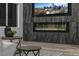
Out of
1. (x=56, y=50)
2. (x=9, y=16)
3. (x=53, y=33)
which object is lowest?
(x=56, y=50)

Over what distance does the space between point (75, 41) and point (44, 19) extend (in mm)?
1346

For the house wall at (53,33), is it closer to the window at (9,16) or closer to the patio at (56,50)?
the window at (9,16)

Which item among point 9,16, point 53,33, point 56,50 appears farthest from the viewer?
point 53,33

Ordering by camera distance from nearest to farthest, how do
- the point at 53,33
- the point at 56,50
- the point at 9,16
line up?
the point at 56,50 < the point at 9,16 < the point at 53,33

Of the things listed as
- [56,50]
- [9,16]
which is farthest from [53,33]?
[56,50]

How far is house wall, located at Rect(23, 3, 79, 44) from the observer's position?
6.03 metres

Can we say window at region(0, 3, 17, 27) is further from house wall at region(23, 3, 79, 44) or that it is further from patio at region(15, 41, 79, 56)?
patio at region(15, 41, 79, 56)

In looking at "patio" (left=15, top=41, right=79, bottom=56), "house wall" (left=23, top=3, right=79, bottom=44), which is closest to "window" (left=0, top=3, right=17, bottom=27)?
"house wall" (left=23, top=3, right=79, bottom=44)

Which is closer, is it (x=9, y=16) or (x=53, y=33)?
(x=9, y=16)

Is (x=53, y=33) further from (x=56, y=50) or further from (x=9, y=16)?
(x=56, y=50)

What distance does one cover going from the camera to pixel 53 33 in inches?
252

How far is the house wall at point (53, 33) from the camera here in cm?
603

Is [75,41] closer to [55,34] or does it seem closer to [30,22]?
[55,34]

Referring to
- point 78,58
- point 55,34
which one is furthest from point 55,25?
point 78,58
